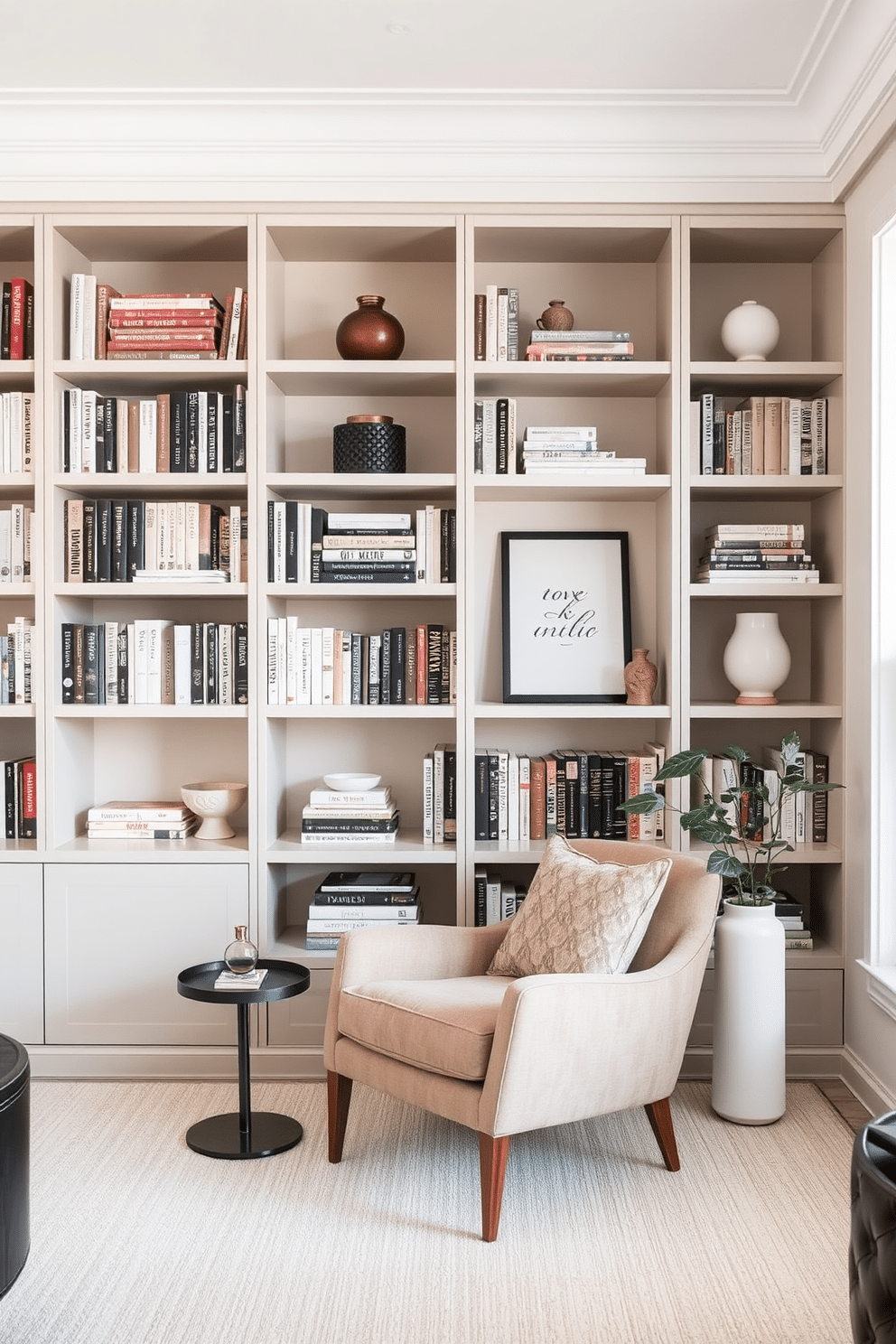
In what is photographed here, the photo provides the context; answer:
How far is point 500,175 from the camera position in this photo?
324 cm

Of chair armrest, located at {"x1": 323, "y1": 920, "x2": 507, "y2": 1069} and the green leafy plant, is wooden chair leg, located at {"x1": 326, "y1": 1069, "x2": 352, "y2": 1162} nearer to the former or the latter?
chair armrest, located at {"x1": 323, "y1": 920, "x2": 507, "y2": 1069}

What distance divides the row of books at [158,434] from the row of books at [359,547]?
0.77 feet

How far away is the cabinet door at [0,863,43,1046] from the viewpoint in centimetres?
333

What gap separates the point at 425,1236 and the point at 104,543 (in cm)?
217

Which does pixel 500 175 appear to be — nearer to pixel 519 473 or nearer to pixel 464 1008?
pixel 519 473

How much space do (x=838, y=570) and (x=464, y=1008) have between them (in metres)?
1.77

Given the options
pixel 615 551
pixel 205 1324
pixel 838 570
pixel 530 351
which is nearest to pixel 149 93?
pixel 530 351

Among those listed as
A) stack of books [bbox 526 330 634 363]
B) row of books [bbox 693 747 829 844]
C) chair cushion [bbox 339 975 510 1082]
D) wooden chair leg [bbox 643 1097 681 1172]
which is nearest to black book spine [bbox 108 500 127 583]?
stack of books [bbox 526 330 634 363]

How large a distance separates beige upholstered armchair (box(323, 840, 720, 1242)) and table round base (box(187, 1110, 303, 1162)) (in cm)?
18

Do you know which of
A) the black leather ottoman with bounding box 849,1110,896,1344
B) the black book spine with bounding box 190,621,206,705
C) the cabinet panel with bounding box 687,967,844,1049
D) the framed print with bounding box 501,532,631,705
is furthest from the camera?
the framed print with bounding box 501,532,631,705

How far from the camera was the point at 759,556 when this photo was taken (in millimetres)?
3357

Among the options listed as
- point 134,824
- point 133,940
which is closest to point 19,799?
point 134,824

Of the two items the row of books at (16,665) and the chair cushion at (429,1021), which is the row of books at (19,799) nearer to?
the row of books at (16,665)

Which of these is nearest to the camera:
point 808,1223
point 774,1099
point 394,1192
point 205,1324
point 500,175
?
point 205,1324
